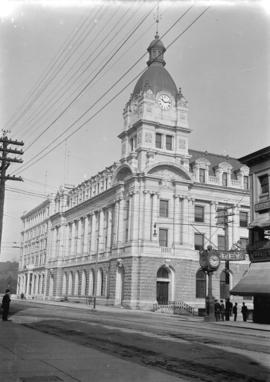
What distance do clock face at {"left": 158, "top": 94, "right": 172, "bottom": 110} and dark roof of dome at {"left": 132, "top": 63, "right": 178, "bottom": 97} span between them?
0.93m

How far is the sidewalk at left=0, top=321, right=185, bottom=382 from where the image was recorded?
9.02 metres

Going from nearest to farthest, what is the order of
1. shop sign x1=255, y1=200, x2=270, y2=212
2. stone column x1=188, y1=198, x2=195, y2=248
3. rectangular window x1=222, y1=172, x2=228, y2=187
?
shop sign x1=255, y1=200, x2=270, y2=212
stone column x1=188, y1=198, x2=195, y2=248
rectangular window x1=222, y1=172, x2=228, y2=187

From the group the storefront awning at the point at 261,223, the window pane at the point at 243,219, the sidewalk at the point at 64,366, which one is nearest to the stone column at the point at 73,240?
the window pane at the point at 243,219

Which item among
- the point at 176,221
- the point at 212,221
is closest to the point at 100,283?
the point at 176,221

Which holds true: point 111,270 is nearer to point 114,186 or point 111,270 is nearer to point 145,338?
point 114,186

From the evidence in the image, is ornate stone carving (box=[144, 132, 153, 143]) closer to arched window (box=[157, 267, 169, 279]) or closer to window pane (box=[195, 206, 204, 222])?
window pane (box=[195, 206, 204, 222])

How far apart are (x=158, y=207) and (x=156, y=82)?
16.3 m

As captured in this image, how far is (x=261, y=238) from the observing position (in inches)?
1442

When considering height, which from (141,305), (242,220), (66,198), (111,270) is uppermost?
(66,198)

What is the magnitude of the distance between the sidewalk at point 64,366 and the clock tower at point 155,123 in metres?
44.1

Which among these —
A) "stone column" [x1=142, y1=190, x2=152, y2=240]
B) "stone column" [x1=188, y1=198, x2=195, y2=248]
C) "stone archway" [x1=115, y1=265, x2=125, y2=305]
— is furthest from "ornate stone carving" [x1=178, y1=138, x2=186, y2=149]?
"stone archway" [x1=115, y1=265, x2=125, y2=305]

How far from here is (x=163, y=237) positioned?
58.0 meters

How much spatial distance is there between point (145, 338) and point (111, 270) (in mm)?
42429

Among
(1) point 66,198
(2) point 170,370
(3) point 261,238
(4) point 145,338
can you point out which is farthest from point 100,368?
(1) point 66,198
